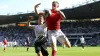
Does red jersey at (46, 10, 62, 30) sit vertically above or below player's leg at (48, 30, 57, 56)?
above

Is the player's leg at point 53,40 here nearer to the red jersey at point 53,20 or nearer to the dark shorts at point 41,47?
the red jersey at point 53,20

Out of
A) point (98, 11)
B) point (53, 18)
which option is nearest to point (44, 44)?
point (53, 18)

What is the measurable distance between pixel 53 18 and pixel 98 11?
263 ft

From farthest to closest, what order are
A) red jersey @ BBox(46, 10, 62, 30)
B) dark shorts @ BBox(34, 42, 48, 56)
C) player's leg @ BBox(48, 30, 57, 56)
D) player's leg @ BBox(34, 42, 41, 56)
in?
dark shorts @ BBox(34, 42, 48, 56)
player's leg @ BBox(34, 42, 41, 56)
red jersey @ BBox(46, 10, 62, 30)
player's leg @ BBox(48, 30, 57, 56)

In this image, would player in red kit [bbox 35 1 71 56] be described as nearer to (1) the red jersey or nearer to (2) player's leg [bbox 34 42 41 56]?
(1) the red jersey

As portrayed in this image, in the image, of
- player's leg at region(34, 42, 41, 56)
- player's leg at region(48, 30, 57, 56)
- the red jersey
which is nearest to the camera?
player's leg at region(48, 30, 57, 56)

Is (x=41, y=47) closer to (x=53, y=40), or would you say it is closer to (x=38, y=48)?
(x=38, y=48)

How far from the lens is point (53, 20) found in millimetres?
14203

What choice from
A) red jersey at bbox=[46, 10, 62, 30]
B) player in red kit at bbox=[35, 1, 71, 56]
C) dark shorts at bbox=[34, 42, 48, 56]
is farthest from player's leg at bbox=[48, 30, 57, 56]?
dark shorts at bbox=[34, 42, 48, 56]

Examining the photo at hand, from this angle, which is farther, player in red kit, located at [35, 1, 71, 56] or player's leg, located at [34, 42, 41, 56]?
player's leg, located at [34, 42, 41, 56]

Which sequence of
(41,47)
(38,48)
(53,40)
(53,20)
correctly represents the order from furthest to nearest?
(41,47)
(38,48)
(53,20)
(53,40)

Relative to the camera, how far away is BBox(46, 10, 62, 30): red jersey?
14109 mm

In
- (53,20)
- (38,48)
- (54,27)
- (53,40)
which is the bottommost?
(38,48)

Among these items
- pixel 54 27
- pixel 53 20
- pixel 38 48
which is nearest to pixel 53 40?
pixel 54 27
